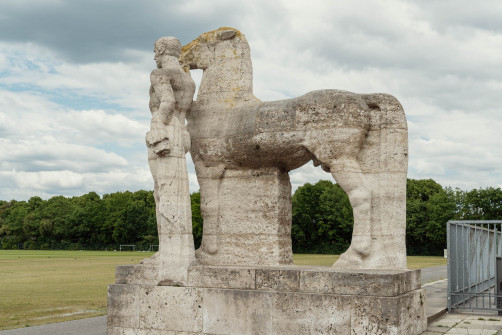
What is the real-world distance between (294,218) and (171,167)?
4345 cm

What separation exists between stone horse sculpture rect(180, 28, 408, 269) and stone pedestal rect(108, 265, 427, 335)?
0.69 meters

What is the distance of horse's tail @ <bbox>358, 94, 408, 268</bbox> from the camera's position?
855 cm

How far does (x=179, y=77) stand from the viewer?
9.17 meters

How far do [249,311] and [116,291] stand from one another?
232cm

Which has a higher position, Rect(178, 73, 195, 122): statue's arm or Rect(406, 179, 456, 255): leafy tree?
Rect(178, 73, 195, 122): statue's arm

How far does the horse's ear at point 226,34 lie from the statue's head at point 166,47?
0.75 meters

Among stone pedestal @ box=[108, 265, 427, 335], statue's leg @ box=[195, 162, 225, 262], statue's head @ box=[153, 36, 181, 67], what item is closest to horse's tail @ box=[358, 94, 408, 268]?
stone pedestal @ box=[108, 265, 427, 335]

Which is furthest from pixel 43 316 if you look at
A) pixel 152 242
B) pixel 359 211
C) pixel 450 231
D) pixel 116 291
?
pixel 152 242

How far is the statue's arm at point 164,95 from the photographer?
902 cm

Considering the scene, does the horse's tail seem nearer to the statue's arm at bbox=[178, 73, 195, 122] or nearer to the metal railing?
the statue's arm at bbox=[178, 73, 195, 122]

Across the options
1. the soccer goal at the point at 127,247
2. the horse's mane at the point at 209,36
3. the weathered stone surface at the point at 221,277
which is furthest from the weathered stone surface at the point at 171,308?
the soccer goal at the point at 127,247

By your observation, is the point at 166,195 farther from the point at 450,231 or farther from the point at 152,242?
the point at 152,242

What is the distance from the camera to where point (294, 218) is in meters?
51.9

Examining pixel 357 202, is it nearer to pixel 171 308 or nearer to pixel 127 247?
pixel 171 308
